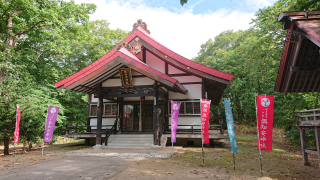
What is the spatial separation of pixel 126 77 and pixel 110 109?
174 inches

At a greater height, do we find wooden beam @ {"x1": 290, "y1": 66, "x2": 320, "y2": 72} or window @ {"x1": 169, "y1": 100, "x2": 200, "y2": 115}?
wooden beam @ {"x1": 290, "y1": 66, "x2": 320, "y2": 72}

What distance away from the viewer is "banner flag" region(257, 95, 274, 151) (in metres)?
5.67

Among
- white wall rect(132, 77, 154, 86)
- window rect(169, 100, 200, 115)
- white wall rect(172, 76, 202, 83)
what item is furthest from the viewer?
white wall rect(172, 76, 202, 83)

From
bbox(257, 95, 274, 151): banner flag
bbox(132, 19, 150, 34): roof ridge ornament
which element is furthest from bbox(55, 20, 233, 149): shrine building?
bbox(257, 95, 274, 151): banner flag

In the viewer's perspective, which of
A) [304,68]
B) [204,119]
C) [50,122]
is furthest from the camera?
[50,122]

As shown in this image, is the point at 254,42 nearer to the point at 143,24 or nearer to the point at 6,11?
the point at 143,24

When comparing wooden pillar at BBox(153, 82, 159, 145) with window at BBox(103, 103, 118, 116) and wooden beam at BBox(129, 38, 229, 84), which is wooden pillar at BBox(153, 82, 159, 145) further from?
window at BBox(103, 103, 118, 116)

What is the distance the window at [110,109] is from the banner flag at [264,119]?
393 inches

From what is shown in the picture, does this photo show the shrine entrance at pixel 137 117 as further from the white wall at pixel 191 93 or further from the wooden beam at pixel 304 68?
the wooden beam at pixel 304 68

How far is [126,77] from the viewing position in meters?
10.4

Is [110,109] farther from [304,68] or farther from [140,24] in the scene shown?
[304,68]

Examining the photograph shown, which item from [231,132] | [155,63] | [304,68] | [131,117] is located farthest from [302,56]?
[131,117]

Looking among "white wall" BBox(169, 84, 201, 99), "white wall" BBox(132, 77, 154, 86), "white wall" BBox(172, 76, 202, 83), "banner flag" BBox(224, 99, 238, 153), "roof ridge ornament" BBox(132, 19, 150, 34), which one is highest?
"roof ridge ornament" BBox(132, 19, 150, 34)

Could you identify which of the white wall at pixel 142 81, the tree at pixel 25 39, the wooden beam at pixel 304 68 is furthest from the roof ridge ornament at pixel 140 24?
the wooden beam at pixel 304 68
